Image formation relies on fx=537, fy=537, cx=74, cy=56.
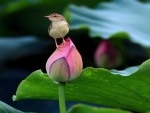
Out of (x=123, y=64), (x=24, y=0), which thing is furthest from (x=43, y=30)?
(x=123, y=64)

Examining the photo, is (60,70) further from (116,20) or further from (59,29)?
(116,20)

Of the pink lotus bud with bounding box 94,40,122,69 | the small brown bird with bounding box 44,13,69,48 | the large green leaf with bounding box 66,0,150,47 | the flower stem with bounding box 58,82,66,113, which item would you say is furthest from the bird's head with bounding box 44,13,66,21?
the pink lotus bud with bounding box 94,40,122,69

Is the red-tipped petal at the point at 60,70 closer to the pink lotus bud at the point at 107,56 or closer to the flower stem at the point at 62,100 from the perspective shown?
the flower stem at the point at 62,100

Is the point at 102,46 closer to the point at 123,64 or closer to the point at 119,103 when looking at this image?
the point at 123,64

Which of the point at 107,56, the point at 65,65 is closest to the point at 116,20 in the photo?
the point at 107,56

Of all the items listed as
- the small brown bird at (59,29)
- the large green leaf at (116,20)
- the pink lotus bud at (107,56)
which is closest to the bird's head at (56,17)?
the small brown bird at (59,29)
